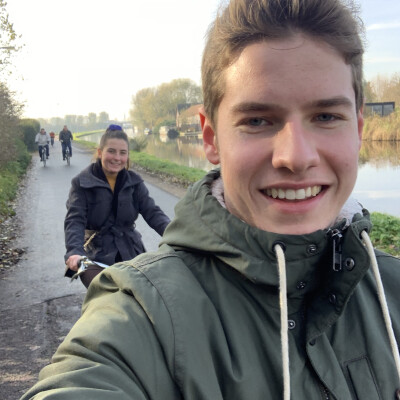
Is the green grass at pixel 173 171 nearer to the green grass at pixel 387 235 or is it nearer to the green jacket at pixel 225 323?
the green grass at pixel 387 235

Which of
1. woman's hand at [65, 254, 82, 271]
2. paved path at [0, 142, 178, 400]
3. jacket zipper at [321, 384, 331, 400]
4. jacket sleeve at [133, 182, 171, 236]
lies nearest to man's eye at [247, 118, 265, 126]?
jacket zipper at [321, 384, 331, 400]

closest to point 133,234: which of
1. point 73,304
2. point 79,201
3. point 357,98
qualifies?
point 79,201

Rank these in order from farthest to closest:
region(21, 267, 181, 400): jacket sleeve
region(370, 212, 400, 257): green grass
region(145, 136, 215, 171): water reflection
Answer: region(145, 136, 215, 171): water reflection
region(370, 212, 400, 257): green grass
region(21, 267, 181, 400): jacket sleeve

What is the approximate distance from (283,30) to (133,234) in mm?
3037

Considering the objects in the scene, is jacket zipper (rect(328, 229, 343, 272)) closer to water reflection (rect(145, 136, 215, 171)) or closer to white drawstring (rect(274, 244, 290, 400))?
white drawstring (rect(274, 244, 290, 400))

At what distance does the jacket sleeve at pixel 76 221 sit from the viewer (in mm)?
3607

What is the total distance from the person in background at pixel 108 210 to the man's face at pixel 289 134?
2.58 meters

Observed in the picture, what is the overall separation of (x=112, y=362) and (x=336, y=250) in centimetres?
66

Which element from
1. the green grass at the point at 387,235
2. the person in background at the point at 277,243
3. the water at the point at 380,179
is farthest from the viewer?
the water at the point at 380,179

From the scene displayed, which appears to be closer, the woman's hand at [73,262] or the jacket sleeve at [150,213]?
the woman's hand at [73,262]

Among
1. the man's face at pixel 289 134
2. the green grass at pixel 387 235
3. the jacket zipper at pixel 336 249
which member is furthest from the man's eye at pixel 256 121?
the green grass at pixel 387 235

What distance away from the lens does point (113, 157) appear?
4.24 meters

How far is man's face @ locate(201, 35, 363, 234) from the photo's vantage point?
1240 mm

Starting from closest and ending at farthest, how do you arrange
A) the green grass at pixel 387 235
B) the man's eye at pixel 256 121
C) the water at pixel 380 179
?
the man's eye at pixel 256 121, the green grass at pixel 387 235, the water at pixel 380 179
